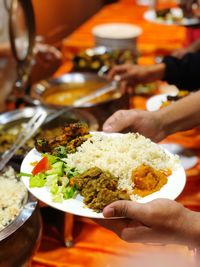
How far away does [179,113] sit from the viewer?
1.44 meters

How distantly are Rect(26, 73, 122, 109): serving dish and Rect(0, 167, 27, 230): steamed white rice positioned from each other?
1.91ft

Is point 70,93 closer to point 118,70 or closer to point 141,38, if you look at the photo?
point 118,70

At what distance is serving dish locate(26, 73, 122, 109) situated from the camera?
1.94m

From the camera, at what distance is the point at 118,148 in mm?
1084

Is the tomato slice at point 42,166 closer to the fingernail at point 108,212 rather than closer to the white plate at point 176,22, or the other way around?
the fingernail at point 108,212

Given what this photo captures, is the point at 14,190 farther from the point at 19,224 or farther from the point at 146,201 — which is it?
the point at 146,201

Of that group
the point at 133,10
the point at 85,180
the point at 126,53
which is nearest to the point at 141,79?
the point at 126,53

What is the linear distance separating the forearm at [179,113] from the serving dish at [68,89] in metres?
0.46

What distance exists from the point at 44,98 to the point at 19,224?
0.95 m

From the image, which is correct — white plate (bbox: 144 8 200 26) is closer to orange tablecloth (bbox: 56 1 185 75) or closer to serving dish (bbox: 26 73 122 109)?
orange tablecloth (bbox: 56 1 185 75)

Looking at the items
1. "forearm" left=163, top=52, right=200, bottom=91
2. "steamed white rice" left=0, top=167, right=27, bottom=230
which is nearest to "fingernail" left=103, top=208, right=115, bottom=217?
"steamed white rice" left=0, top=167, right=27, bottom=230

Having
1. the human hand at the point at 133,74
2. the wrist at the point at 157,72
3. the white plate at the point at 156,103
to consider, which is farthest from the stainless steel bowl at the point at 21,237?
the wrist at the point at 157,72

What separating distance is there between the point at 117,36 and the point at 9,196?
1702mm

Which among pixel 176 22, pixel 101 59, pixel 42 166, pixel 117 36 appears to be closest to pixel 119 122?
pixel 42 166
